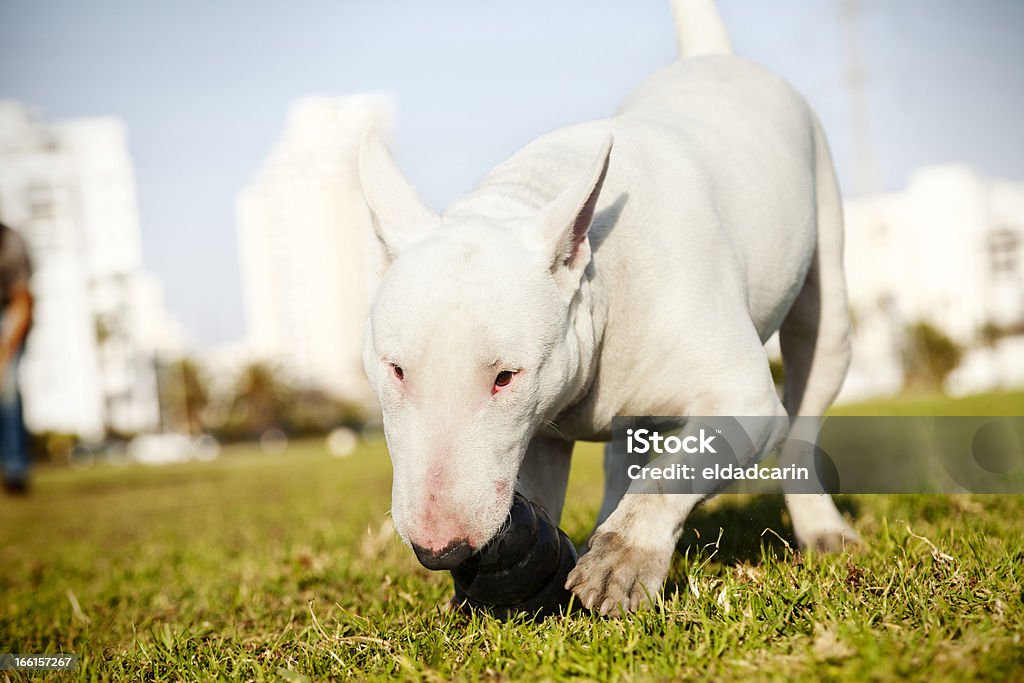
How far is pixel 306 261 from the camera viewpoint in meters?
180

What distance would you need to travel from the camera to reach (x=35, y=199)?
353 feet

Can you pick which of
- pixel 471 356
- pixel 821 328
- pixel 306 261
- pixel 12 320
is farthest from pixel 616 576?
pixel 306 261

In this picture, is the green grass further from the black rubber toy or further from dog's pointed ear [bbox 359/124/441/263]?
dog's pointed ear [bbox 359/124/441/263]

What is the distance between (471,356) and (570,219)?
54 cm

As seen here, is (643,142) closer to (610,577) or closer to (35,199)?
(610,577)

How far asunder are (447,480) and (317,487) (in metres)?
10.5

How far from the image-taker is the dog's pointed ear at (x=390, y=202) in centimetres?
298

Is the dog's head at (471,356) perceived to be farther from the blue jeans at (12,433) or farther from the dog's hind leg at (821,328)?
the blue jeans at (12,433)

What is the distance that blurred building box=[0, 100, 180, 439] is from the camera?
102812mm

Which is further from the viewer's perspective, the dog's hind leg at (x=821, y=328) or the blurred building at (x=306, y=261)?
the blurred building at (x=306, y=261)

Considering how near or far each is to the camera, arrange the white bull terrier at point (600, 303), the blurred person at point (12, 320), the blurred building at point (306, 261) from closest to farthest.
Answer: the white bull terrier at point (600, 303) < the blurred person at point (12, 320) < the blurred building at point (306, 261)

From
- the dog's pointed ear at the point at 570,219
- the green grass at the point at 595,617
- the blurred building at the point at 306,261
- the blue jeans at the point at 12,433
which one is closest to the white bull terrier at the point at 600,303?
the dog's pointed ear at the point at 570,219

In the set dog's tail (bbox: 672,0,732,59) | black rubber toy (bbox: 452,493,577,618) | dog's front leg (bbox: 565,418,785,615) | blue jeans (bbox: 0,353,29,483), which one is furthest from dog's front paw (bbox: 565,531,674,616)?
blue jeans (bbox: 0,353,29,483)

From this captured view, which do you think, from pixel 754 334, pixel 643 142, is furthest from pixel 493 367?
pixel 643 142
